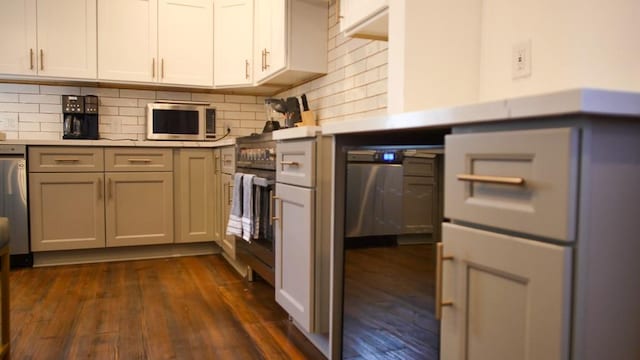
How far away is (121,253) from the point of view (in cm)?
374

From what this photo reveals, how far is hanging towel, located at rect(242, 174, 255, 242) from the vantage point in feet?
8.81

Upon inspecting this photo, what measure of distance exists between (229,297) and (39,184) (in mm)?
1761

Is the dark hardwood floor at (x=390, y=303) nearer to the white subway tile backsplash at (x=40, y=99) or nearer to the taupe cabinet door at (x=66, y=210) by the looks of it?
the taupe cabinet door at (x=66, y=210)

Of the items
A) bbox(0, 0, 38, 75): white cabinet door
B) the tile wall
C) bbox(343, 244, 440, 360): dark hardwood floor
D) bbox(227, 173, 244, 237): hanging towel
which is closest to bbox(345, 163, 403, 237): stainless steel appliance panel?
bbox(343, 244, 440, 360): dark hardwood floor

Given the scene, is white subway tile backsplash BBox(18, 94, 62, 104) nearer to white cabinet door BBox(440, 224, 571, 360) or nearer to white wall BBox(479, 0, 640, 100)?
white wall BBox(479, 0, 640, 100)

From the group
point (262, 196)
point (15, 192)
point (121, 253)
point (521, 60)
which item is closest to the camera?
point (521, 60)

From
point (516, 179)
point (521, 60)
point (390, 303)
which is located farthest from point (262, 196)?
point (516, 179)

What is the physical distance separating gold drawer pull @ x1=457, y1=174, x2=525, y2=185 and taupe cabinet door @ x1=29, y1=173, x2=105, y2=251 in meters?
3.26

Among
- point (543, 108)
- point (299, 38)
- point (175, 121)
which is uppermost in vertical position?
point (299, 38)

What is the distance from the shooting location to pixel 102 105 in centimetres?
403

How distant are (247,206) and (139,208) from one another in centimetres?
139

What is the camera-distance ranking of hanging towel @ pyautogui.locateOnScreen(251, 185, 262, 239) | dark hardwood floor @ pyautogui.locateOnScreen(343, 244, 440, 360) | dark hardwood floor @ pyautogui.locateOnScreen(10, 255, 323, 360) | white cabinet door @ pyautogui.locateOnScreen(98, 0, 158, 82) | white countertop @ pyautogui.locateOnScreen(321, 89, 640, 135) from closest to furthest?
white countertop @ pyautogui.locateOnScreen(321, 89, 640, 135)
dark hardwood floor @ pyautogui.locateOnScreen(343, 244, 440, 360)
dark hardwood floor @ pyautogui.locateOnScreen(10, 255, 323, 360)
hanging towel @ pyautogui.locateOnScreen(251, 185, 262, 239)
white cabinet door @ pyautogui.locateOnScreen(98, 0, 158, 82)

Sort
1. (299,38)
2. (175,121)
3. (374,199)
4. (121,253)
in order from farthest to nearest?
(175,121) → (121,253) → (299,38) → (374,199)

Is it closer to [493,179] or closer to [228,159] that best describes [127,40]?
[228,159]
